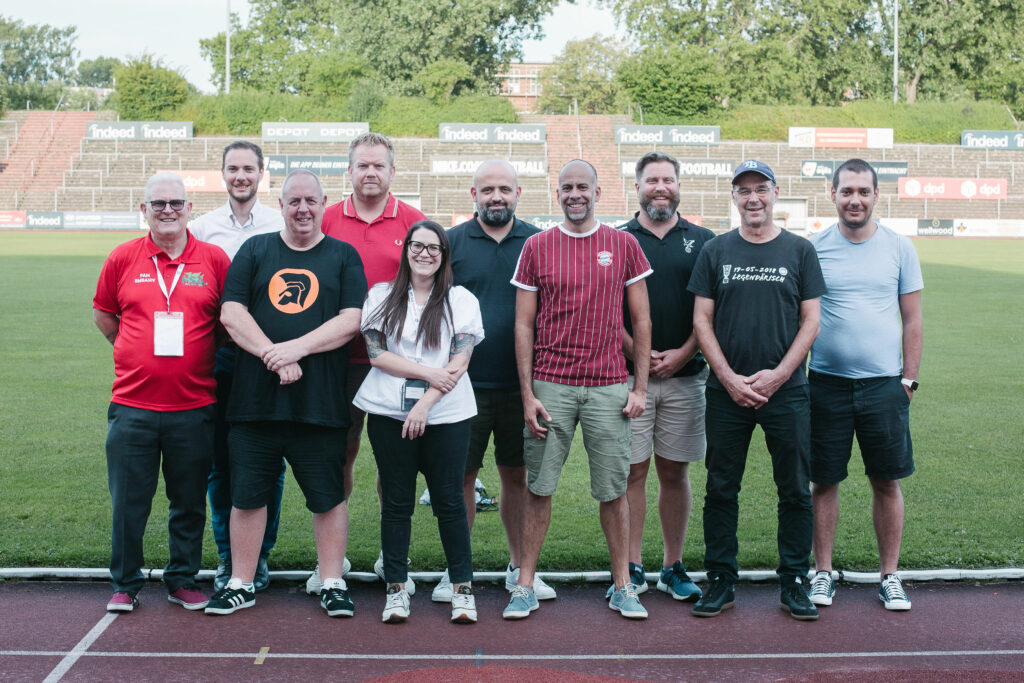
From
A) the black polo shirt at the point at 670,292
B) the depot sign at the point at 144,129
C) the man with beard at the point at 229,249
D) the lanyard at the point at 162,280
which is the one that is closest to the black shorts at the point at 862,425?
the black polo shirt at the point at 670,292

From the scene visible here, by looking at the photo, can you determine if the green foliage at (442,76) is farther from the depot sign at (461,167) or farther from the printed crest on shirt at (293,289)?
the printed crest on shirt at (293,289)

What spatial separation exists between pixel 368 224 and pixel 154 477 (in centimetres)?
171

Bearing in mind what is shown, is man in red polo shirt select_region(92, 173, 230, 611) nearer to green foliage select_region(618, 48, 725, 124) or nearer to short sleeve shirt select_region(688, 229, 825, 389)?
short sleeve shirt select_region(688, 229, 825, 389)

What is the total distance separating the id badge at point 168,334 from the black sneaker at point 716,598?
2818mm

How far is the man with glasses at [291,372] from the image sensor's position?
4.61 m

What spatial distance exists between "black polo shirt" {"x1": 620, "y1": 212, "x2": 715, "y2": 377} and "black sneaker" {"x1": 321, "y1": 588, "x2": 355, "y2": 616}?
6.16 feet

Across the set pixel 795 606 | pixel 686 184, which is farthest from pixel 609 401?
pixel 686 184

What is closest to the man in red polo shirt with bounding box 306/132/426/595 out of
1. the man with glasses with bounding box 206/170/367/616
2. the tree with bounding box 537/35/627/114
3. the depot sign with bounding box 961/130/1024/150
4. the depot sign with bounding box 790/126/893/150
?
the man with glasses with bounding box 206/170/367/616

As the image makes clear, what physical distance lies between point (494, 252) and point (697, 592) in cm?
205

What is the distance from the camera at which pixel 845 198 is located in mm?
4910

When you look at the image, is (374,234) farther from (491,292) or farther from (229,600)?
(229,600)

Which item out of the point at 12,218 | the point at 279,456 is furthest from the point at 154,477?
the point at 12,218

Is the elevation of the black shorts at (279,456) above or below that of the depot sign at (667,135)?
below

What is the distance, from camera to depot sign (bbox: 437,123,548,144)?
4697 centimetres
